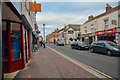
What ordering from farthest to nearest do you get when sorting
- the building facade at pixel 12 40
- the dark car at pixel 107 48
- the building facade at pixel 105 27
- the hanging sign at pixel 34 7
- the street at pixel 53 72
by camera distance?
the building facade at pixel 105 27 < the dark car at pixel 107 48 < the hanging sign at pixel 34 7 < the building facade at pixel 12 40 < the street at pixel 53 72

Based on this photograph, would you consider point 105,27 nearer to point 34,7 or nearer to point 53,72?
point 34,7

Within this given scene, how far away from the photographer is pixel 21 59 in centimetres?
584

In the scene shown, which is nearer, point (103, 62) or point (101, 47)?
point (103, 62)

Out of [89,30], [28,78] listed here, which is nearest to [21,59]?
[28,78]

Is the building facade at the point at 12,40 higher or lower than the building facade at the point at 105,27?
lower

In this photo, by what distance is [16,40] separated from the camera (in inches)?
227

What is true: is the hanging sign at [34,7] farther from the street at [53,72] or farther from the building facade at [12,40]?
the street at [53,72]

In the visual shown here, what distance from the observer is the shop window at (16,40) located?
5.52 metres

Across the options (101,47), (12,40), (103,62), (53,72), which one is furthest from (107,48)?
(12,40)

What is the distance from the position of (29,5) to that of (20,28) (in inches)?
150

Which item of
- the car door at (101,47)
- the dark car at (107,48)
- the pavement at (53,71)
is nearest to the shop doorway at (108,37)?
the dark car at (107,48)

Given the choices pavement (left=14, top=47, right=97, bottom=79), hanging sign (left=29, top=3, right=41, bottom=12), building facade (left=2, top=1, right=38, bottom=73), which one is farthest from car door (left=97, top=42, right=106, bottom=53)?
building facade (left=2, top=1, right=38, bottom=73)

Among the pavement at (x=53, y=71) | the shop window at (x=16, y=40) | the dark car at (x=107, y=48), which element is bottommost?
the pavement at (x=53, y=71)

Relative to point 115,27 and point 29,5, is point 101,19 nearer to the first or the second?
point 115,27
